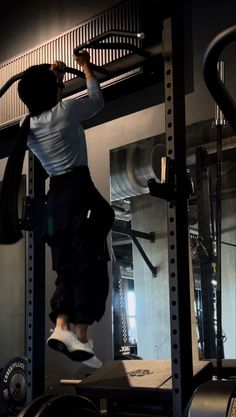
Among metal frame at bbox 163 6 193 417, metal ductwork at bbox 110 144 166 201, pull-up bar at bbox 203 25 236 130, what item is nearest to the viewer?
pull-up bar at bbox 203 25 236 130

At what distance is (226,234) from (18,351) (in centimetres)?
316

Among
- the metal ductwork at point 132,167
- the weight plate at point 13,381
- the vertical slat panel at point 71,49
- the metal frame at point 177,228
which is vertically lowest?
the weight plate at point 13,381

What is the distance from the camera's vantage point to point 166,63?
2188mm

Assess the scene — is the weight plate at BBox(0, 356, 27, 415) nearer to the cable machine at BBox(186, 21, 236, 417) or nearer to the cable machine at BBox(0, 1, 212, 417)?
the cable machine at BBox(0, 1, 212, 417)

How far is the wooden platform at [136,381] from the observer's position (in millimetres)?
2117

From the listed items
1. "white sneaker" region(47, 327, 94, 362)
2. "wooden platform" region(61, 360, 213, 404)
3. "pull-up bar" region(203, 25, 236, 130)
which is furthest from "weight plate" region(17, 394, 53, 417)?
"pull-up bar" region(203, 25, 236, 130)

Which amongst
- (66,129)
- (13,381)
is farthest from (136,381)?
(13,381)

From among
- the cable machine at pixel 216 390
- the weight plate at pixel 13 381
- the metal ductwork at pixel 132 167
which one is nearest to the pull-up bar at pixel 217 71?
the cable machine at pixel 216 390

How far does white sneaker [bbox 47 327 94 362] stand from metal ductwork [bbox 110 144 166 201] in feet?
5.76

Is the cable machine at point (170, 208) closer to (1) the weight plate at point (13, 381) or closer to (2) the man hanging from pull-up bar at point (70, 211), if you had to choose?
(2) the man hanging from pull-up bar at point (70, 211)

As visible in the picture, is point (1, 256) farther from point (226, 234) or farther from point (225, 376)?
point (226, 234)

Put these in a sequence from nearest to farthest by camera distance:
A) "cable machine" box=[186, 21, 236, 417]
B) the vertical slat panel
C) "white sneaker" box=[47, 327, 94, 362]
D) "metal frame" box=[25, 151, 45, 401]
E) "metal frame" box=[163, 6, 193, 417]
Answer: "cable machine" box=[186, 21, 236, 417], "metal frame" box=[163, 6, 193, 417], "white sneaker" box=[47, 327, 94, 362], "metal frame" box=[25, 151, 45, 401], the vertical slat panel

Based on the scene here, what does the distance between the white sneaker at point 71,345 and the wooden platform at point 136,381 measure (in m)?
0.25

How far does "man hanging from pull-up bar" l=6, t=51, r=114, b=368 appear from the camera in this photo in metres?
2.12
